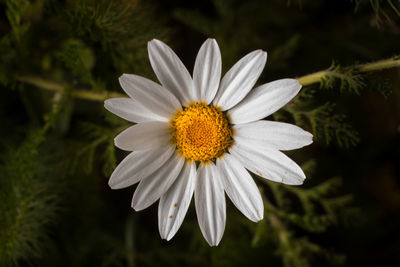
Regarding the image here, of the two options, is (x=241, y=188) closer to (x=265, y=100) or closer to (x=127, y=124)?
(x=265, y=100)

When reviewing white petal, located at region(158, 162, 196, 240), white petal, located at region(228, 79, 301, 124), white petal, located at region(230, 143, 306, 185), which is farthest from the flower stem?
white petal, located at region(158, 162, 196, 240)

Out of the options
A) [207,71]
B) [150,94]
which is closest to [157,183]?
[150,94]

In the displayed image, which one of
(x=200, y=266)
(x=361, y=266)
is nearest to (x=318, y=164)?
(x=361, y=266)

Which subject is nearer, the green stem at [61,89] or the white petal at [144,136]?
the white petal at [144,136]

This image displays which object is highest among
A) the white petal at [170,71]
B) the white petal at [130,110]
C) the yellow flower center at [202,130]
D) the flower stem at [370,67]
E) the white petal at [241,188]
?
the white petal at [170,71]

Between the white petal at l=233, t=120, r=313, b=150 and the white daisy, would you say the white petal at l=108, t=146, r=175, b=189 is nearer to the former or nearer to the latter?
the white daisy

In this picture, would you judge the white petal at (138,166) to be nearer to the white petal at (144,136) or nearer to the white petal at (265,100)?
the white petal at (144,136)

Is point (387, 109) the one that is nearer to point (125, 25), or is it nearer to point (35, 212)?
point (125, 25)

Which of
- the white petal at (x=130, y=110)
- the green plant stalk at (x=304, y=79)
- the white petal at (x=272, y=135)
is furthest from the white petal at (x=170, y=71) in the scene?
the green plant stalk at (x=304, y=79)
